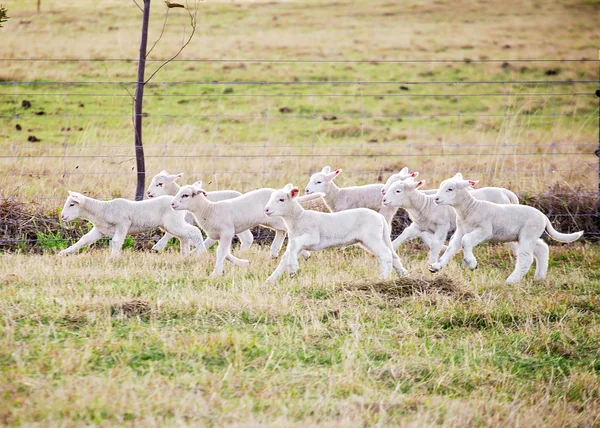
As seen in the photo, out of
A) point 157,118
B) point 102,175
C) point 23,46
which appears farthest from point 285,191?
point 23,46

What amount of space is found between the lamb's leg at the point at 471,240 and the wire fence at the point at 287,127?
213 centimetres

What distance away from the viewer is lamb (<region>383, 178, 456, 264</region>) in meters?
8.56

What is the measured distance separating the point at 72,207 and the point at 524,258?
4538 mm

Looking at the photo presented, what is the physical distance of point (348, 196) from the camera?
31.5ft

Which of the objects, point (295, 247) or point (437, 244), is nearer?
point (295, 247)

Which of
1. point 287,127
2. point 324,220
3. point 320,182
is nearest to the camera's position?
point 324,220

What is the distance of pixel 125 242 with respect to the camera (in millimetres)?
9523

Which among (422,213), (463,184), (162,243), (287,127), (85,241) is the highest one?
(463,184)

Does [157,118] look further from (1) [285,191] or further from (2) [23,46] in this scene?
(1) [285,191]

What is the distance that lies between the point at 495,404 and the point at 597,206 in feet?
21.4

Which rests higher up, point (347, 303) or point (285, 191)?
point (285, 191)

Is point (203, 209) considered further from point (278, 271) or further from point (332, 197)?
point (332, 197)

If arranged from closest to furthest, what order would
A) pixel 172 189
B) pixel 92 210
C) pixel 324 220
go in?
1. pixel 324 220
2. pixel 92 210
3. pixel 172 189

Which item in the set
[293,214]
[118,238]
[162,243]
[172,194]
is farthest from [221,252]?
[172,194]
